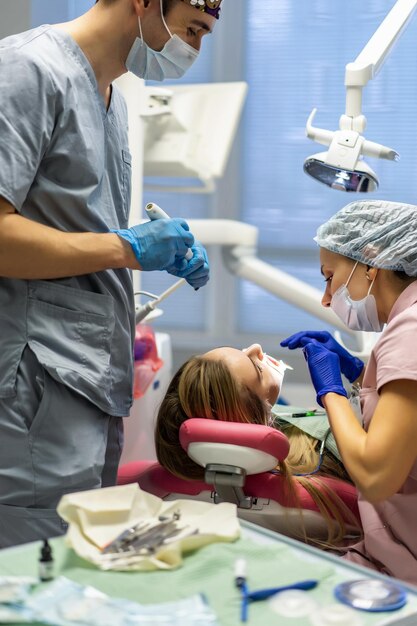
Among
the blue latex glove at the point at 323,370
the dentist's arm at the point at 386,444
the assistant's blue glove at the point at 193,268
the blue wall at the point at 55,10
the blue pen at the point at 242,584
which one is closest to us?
the blue pen at the point at 242,584

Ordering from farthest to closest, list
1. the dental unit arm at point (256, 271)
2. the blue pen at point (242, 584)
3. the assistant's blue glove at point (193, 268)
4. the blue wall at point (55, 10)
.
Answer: the blue wall at point (55, 10), the dental unit arm at point (256, 271), the assistant's blue glove at point (193, 268), the blue pen at point (242, 584)

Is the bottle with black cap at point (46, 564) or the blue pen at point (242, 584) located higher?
the blue pen at point (242, 584)

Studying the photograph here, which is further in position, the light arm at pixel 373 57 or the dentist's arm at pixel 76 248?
the light arm at pixel 373 57

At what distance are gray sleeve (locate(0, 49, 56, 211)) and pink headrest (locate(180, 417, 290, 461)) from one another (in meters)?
0.58

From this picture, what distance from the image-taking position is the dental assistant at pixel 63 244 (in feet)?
5.00

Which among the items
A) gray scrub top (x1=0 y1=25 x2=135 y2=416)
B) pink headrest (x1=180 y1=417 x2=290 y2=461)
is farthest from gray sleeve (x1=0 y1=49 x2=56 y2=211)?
pink headrest (x1=180 y1=417 x2=290 y2=461)

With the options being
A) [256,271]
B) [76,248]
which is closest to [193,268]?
[76,248]

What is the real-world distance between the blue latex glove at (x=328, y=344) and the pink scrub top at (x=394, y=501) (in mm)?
200

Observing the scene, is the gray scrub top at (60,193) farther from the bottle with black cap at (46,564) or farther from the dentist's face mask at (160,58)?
the bottle with black cap at (46,564)

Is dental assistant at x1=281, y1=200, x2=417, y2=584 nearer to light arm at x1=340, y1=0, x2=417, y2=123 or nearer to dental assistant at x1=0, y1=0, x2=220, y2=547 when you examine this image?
dental assistant at x1=0, y1=0, x2=220, y2=547

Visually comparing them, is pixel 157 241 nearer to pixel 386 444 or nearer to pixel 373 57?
pixel 386 444

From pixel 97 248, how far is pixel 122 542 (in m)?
0.64

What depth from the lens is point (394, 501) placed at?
1.56 metres

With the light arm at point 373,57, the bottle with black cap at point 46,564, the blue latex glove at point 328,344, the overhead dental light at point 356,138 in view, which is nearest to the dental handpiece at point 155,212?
the blue latex glove at point 328,344
